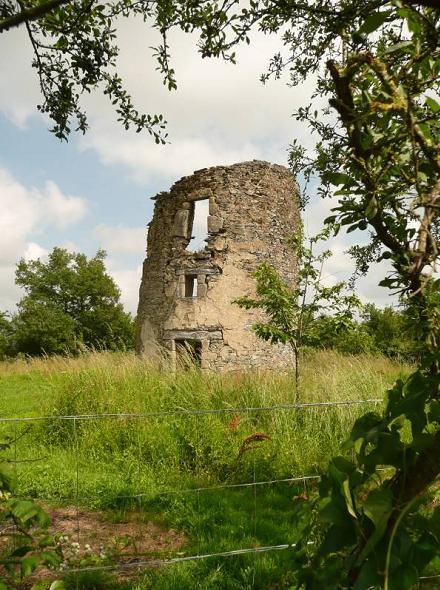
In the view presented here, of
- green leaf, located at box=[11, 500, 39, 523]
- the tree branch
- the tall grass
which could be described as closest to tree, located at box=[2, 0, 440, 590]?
the tree branch

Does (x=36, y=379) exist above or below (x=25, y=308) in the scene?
below

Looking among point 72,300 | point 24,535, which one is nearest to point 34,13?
point 24,535

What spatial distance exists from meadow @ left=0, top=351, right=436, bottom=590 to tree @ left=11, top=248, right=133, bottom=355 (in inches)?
937

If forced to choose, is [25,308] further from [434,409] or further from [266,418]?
[434,409]

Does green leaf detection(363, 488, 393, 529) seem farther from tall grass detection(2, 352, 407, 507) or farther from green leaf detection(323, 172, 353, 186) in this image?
tall grass detection(2, 352, 407, 507)

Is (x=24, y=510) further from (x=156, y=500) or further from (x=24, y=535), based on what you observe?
(x=156, y=500)

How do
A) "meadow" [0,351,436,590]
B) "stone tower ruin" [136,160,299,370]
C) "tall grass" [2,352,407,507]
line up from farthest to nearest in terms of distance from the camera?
"stone tower ruin" [136,160,299,370], "tall grass" [2,352,407,507], "meadow" [0,351,436,590]

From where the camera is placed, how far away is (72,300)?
3328 centimetres

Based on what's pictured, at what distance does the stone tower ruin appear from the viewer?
1094cm

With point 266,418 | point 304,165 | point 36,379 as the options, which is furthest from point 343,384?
point 36,379

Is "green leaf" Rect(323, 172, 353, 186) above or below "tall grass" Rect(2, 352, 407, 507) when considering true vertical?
above

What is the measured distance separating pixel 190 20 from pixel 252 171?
8847mm

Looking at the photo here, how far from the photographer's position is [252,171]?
11.6 meters

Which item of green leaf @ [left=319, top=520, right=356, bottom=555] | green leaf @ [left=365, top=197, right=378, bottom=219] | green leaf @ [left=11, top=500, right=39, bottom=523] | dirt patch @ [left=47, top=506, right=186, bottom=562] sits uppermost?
green leaf @ [left=365, top=197, right=378, bottom=219]
